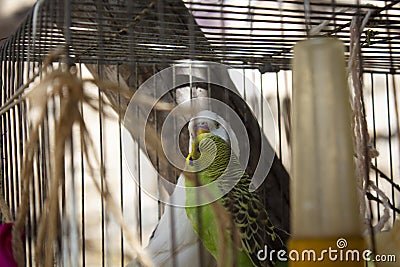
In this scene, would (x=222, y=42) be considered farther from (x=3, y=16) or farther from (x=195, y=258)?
(x=3, y=16)

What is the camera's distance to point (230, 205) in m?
0.76

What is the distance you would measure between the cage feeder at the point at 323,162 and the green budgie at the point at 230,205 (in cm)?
44

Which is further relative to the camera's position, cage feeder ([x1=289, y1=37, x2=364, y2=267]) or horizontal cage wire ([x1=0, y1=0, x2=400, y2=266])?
horizontal cage wire ([x1=0, y1=0, x2=400, y2=266])

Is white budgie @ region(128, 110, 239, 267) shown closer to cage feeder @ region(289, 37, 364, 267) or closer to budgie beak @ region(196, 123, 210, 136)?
budgie beak @ region(196, 123, 210, 136)

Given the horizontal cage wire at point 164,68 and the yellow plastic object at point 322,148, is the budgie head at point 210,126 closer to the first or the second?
the horizontal cage wire at point 164,68

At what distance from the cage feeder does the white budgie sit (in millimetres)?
590

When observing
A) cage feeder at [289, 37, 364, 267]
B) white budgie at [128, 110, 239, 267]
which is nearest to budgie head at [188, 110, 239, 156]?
white budgie at [128, 110, 239, 267]

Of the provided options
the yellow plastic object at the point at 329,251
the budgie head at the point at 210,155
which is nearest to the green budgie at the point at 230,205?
the budgie head at the point at 210,155

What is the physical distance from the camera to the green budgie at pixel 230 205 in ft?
2.44

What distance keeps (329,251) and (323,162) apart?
1.6 inches

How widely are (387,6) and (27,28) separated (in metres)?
0.42

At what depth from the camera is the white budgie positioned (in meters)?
0.87

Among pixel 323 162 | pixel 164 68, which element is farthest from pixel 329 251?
pixel 164 68

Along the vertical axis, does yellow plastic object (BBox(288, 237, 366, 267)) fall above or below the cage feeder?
below
